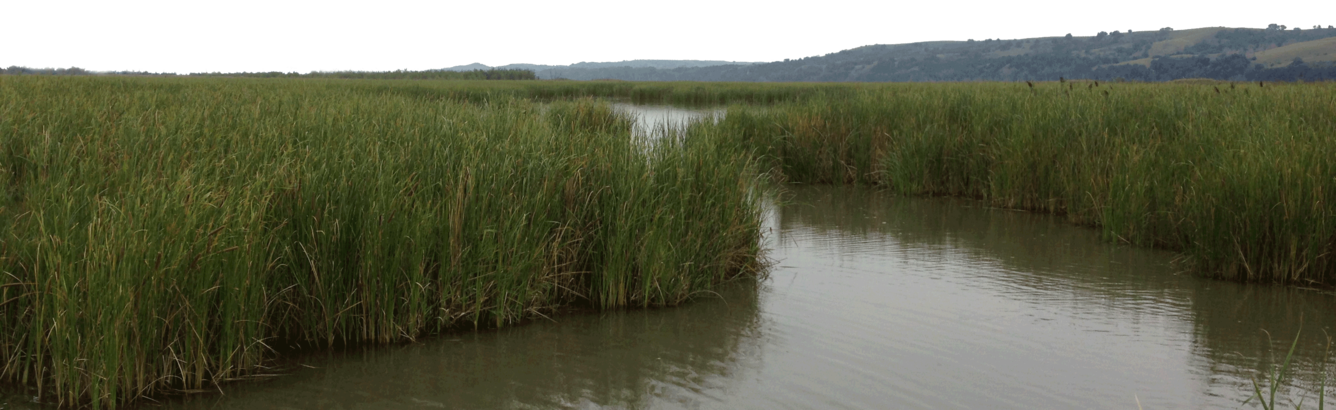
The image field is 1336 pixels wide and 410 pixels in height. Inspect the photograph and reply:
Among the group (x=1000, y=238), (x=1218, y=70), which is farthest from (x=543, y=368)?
(x=1218, y=70)

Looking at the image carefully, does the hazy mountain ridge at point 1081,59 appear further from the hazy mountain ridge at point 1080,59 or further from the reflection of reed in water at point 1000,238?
the reflection of reed in water at point 1000,238

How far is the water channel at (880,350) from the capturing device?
432cm

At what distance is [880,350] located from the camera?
200 inches

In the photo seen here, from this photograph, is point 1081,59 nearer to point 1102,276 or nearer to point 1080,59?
point 1080,59

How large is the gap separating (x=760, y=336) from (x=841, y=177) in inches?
302

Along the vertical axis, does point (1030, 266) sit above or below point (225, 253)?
below

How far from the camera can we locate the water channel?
14.2ft

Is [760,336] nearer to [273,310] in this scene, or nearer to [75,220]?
[273,310]

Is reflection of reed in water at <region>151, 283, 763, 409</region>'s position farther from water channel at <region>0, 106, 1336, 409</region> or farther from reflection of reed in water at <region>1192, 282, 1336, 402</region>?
reflection of reed in water at <region>1192, 282, 1336, 402</region>

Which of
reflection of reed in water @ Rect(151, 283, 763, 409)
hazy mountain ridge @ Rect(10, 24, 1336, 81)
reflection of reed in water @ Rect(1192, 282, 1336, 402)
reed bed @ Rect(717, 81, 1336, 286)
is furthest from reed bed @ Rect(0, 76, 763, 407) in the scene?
hazy mountain ridge @ Rect(10, 24, 1336, 81)

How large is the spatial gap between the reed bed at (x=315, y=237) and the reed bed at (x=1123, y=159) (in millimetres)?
3561

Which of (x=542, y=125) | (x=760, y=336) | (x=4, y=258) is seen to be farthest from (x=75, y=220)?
(x=542, y=125)

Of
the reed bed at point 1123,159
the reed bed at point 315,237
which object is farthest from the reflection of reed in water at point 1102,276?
the reed bed at point 315,237

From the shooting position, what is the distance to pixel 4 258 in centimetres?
397
